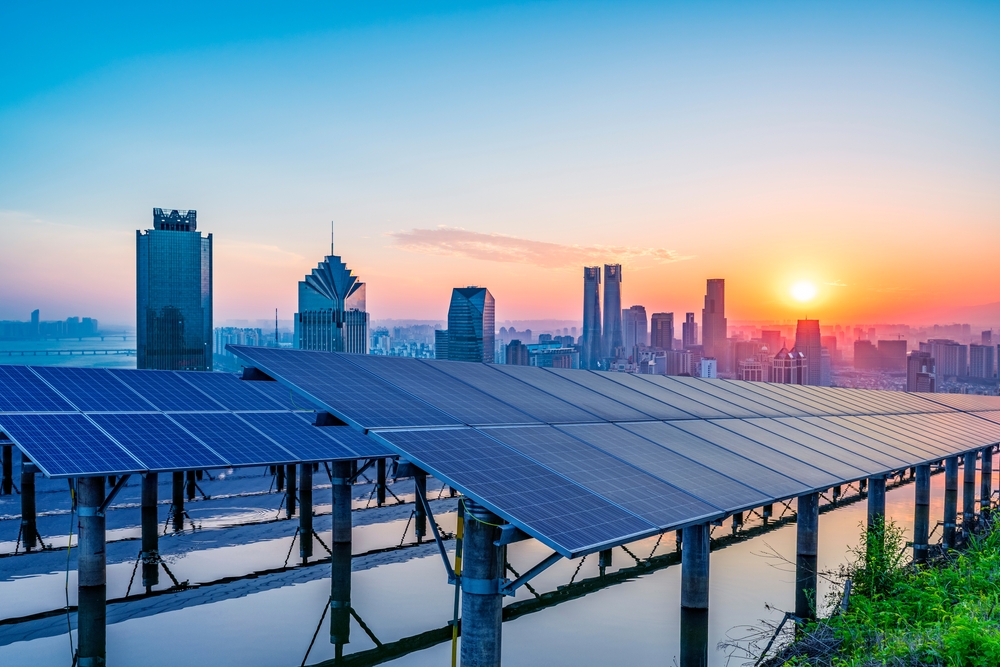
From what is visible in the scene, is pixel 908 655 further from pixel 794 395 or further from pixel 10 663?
pixel 794 395

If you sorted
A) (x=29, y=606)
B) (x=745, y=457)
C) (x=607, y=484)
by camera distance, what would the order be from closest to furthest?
(x=607, y=484), (x=745, y=457), (x=29, y=606)

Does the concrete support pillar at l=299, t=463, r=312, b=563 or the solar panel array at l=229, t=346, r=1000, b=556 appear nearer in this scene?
the solar panel array at l=229, t=346, r=1000, b=556

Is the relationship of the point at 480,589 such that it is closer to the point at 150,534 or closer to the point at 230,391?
the point at 230,391

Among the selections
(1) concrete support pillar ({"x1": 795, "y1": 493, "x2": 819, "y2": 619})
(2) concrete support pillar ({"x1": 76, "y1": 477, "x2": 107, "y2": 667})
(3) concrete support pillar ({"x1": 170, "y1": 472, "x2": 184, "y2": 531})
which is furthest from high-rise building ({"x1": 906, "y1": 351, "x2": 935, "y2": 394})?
(2) concrete support pillar ({"x1": 76, "y1": 477, "x2": 107, "y2": 667})

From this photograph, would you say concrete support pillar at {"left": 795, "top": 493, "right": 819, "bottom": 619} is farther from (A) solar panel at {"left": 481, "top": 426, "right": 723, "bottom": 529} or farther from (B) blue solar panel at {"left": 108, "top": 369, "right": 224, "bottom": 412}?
(B) blue solar panel at {"left": 108, "top": 369, "right": 224, "bottom": 412}

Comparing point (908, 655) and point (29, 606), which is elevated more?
point (908, 655)

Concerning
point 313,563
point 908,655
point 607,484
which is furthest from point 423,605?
point 908,655
